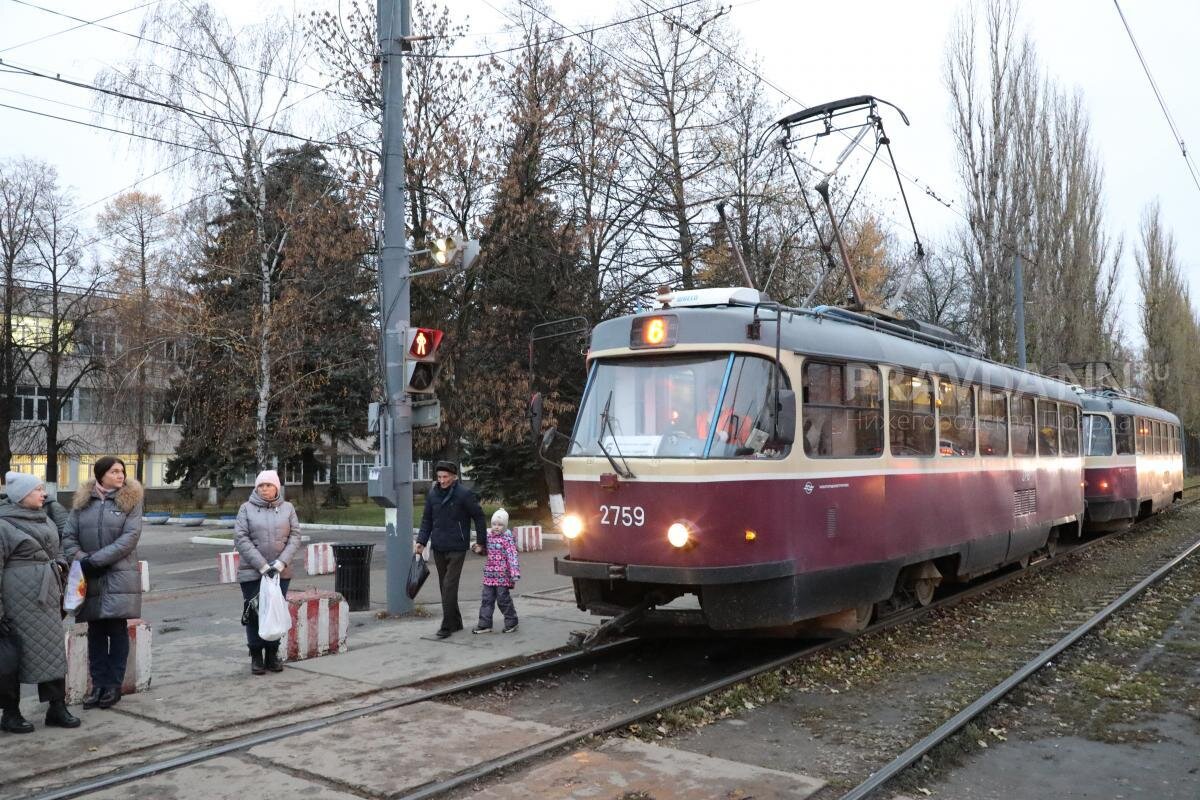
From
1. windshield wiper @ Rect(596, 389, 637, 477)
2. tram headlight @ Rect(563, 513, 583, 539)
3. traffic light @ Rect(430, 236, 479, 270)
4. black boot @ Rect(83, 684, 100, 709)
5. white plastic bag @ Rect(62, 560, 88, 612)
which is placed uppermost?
traffic light @ Rect(430, 236, 479, 270)

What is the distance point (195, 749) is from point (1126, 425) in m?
20.7

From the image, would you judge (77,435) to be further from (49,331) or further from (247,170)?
(247,170)

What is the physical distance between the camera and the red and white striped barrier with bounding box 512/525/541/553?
19.5m

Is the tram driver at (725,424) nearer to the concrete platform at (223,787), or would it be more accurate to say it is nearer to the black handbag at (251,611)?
the concrete platform at (223,787)

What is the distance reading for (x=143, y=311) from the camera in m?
30.9

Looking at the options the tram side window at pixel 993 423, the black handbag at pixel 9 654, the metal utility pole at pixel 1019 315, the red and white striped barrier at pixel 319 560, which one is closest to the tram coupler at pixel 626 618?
the black handbag at pixel 9 654

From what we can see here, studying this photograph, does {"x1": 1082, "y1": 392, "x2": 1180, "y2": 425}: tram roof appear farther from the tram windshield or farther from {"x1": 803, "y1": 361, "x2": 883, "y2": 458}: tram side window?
the tram windshield

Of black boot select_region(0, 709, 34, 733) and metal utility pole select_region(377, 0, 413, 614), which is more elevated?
metal utility pole select_region(377, 0, 413, 614)

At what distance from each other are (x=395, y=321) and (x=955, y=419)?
6.45 m

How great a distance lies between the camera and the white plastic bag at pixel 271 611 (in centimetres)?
791

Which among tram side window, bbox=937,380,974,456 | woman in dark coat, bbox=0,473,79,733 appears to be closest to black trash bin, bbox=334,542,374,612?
woman in dark coat, bbox=0,473,79,733

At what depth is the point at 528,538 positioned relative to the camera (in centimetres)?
1964

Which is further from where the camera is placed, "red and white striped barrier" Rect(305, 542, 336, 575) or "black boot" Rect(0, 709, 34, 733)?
"red and white striped barrier" Rect(305, 542, 336, 575)

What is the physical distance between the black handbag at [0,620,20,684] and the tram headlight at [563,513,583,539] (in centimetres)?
407
